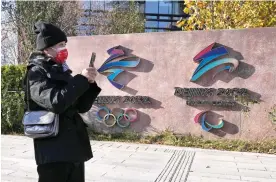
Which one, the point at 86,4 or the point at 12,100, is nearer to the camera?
the point at 12,100

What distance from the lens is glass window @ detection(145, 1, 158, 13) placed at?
23.8 m

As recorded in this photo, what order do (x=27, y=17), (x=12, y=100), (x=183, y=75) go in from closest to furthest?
(x=183, y=75) < (x=12, y=100) < (x=27, y=17)

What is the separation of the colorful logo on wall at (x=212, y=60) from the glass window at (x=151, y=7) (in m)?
17.5

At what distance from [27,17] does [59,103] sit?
41.0 feet

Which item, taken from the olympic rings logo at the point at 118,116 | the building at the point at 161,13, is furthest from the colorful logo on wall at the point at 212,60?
the building at the point at 161,13

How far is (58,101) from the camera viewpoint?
203 centimetres

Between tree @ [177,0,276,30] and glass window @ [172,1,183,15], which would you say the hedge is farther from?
glass window @ [172,1,183,15]

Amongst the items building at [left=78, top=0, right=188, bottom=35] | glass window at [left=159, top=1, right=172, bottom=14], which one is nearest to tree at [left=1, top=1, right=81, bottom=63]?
building at [left=78, top=0, right=188, bottom=35]

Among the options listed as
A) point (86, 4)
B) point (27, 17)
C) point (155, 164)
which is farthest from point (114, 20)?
point (155, 164)

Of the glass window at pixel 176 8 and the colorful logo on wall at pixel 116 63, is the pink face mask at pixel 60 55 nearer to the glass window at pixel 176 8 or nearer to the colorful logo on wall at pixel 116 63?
the colorful logo on wall at pixel 116 63

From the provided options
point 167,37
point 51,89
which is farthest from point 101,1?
point 51,89

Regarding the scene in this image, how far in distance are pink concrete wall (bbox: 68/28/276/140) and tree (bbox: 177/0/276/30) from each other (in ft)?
8.15

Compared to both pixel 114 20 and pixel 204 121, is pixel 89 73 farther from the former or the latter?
pixel 114 20

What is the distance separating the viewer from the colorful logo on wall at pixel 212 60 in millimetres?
6750
